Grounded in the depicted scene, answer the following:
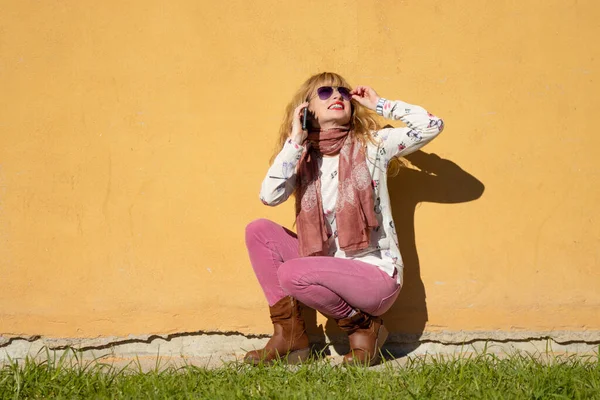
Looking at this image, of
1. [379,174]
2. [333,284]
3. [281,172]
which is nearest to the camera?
[333,284]

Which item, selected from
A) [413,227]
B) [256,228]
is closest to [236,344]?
[256,228]

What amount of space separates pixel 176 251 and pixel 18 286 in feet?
2.67

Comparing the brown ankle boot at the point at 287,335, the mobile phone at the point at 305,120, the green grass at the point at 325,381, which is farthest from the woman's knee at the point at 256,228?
the green grass at the point at 325,381

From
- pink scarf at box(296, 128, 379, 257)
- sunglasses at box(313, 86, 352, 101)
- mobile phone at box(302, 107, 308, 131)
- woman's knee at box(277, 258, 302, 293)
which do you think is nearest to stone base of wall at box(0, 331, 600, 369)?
woman's knee at box(277, 258, 302, 293)

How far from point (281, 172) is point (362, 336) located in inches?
33.0

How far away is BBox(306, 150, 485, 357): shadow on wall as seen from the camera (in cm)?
355

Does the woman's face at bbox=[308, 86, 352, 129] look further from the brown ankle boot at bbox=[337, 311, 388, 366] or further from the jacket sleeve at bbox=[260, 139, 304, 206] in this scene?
the brown ankle boot at bbox=[337, 311, 388, 366]

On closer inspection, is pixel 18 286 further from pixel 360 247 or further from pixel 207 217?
pixel 360 247

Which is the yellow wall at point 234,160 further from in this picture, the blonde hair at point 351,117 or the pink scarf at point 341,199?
the pink scarf at point 341,199

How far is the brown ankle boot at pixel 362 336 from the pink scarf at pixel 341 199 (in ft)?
1.08

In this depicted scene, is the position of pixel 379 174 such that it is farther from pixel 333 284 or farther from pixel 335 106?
pixel 333 284

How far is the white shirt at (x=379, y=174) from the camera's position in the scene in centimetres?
323

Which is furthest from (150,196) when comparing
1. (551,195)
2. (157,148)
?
(551,195)

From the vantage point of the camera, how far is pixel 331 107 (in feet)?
10.7
